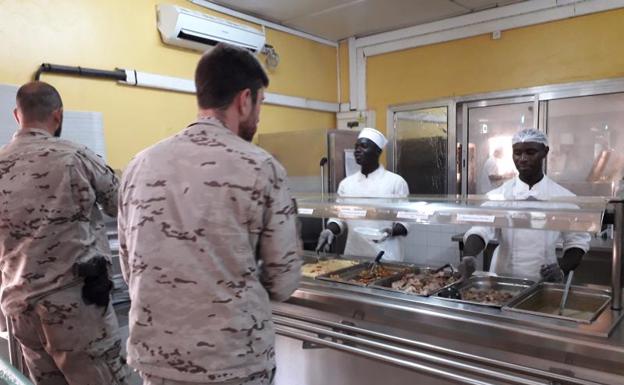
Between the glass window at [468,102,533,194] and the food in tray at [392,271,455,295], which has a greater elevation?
the glass window at [468,102,533,194]

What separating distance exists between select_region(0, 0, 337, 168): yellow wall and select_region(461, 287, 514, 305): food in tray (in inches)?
102

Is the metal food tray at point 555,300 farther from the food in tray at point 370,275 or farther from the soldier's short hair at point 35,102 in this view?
the soldier's short hair at point 35,102

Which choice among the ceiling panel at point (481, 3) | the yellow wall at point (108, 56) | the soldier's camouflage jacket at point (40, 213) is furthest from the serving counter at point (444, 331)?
the ceiling panel at point (481, 3)

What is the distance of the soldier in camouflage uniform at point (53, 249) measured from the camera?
1.94 m

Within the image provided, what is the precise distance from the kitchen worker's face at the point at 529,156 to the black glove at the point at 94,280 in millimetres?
2200

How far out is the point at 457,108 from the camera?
15.4 feet

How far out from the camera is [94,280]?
2043 millimetres

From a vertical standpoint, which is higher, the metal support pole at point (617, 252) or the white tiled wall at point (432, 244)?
the metal support pole at point (617, 252)

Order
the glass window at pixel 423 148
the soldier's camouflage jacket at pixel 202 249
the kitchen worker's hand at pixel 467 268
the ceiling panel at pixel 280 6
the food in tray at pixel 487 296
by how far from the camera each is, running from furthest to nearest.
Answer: the glass window at pixel 423 148, the ceiling panel at pixel 280 6, the kitchen worker's hand at pixel 467 268, the food in tray at pixel 487 296, the soldier's camouflage jacket at pixel 202 249

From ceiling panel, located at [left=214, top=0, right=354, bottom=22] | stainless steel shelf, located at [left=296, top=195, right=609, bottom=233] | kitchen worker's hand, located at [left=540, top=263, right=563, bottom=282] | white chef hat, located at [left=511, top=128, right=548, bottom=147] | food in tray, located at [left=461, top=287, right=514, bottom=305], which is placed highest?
ceiling panel, located at [left=214, top=0, right=354, bottom=22]

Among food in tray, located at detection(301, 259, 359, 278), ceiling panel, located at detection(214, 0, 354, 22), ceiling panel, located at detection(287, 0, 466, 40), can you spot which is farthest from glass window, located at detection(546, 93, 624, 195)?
food in tray, located at detection(301, 259, 359, 278)

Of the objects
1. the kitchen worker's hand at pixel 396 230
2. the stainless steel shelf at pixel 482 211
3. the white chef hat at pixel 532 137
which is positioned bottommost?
the kitchen worker's hand at pixel 396 230

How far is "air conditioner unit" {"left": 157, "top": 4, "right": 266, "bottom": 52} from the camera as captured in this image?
3520mm

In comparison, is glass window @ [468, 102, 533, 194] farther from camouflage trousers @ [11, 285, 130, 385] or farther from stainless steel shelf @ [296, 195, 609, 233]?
camouflage trousers @ [11, 285, 130, 385]
